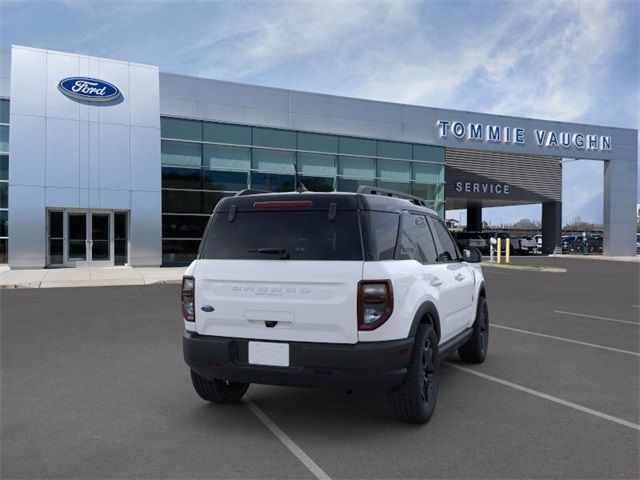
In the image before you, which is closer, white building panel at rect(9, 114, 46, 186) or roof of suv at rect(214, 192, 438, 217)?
roof of suv at rect(214, 192, 438, 217)

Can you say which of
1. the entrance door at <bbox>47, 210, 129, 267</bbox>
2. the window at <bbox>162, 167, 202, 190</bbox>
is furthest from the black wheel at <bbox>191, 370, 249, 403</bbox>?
the window at <bbox>162, 167, 202, 190</bbox>

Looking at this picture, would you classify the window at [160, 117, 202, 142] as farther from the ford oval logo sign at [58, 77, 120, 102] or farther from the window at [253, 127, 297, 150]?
the window at [253, 127, 297, 150]

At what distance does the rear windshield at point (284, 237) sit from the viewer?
4.32m

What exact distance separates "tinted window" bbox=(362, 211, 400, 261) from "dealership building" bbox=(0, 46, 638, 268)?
64.6ft

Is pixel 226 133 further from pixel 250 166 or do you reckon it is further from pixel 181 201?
pixel 181 201

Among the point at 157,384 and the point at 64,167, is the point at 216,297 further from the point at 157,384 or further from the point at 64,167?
the point at 64,167

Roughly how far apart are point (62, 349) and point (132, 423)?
344cm

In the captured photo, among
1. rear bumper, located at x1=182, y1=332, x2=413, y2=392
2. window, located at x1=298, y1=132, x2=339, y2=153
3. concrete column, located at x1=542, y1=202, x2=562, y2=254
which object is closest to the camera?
rear bumper, located at x1=182, y1=332, x2=413, y2=392

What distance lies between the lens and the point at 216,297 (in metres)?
4.48

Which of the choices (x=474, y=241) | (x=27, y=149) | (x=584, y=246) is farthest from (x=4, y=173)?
(x=584, y=246)

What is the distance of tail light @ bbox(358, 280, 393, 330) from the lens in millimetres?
4109

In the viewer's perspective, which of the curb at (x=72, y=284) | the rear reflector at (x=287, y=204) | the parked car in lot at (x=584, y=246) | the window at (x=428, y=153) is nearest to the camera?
the rear reflector at (x=287, y=204)

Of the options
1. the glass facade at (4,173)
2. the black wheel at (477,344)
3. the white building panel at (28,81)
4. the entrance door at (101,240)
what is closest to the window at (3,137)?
the glass facade at (4,173)

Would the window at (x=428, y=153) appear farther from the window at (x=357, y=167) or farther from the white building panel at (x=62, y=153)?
the white building panel at (x=62, y=153)
